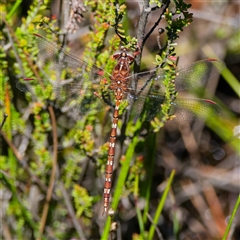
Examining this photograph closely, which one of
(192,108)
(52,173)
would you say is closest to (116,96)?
(192,108)

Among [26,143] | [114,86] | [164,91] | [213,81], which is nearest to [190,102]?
[164,91]

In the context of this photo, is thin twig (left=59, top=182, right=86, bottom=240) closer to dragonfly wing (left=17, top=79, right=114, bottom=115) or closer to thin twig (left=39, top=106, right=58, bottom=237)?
thin twig (left=39, top=106, right=58, bottom=237)

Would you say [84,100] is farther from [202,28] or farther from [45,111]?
[202,28]

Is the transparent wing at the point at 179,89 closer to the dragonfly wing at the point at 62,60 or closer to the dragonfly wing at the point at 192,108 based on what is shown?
the dragonfly wing at the point at 192,108

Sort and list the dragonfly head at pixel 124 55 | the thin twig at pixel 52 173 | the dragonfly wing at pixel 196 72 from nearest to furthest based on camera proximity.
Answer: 1. the dragonfly head at pixel 124 55
2. the dragonfly wing at pixel 196 72
3. the thin twig at pixel 52 173

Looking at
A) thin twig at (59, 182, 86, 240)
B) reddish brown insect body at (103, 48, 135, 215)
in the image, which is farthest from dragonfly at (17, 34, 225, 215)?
thin twig at (59, 182, 86, 240)

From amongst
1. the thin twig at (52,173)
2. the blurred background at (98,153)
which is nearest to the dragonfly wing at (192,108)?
the blurred background at (98,153)

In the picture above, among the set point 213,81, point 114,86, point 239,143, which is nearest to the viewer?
point 114,86

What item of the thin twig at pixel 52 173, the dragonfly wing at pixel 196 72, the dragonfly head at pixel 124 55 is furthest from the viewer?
the thin twig at pixel 52 173
